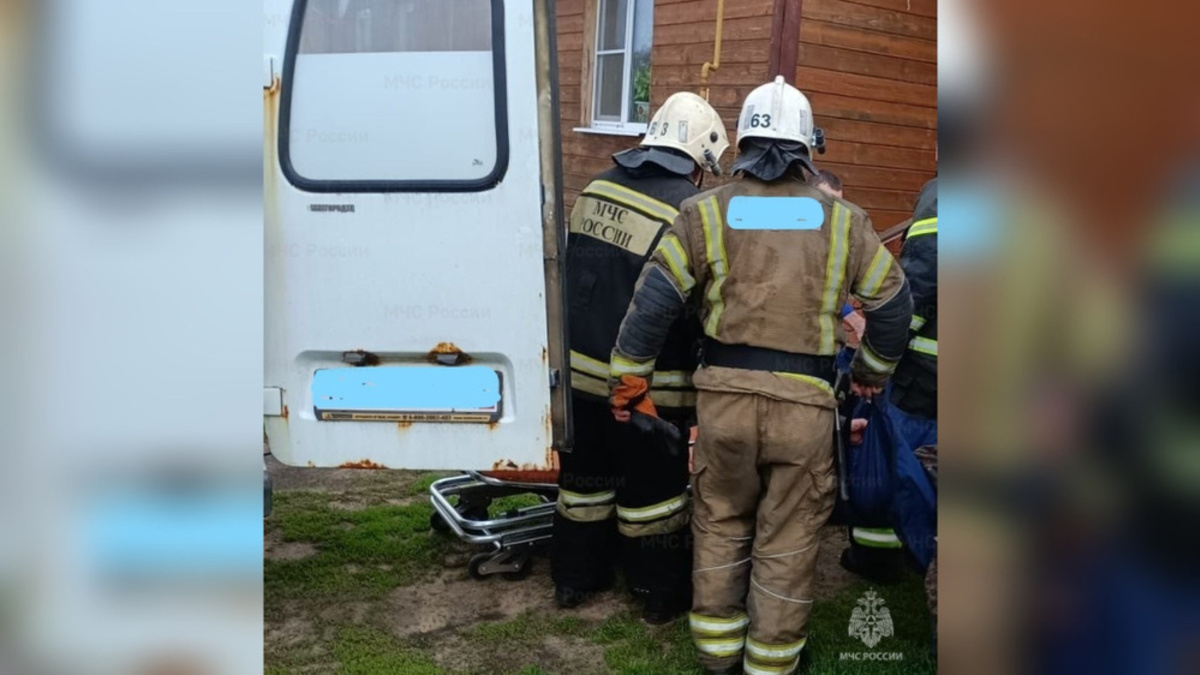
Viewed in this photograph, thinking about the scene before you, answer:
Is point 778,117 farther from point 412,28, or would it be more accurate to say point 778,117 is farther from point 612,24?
point 612,24

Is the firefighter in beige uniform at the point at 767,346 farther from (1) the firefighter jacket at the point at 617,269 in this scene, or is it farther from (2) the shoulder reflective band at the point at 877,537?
(2) the shoulder reflective band at the point at 877,537

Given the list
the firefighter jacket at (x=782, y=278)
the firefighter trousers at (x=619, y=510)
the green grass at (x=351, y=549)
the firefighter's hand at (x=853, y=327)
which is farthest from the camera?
the green grass at (x=351, y=549)

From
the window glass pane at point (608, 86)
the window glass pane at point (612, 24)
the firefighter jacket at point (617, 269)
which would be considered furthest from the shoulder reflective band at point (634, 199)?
the window glass pane at point (612, 24)

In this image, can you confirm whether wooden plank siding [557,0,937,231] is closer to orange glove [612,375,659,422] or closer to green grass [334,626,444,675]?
orange glove [612,375,659,422]

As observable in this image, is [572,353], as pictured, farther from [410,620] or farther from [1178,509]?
[1178,509]

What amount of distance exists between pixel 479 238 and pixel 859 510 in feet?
5.84

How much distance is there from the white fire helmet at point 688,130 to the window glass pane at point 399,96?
93 cm

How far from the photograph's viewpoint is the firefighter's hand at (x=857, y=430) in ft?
12.1

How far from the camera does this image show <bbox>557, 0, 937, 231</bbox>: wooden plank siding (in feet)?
22.4

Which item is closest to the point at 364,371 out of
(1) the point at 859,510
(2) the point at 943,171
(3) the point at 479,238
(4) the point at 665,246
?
(3) the point at 479,238

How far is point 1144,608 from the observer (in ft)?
3.35

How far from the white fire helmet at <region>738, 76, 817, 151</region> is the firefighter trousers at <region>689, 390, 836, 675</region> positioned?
0.85 m

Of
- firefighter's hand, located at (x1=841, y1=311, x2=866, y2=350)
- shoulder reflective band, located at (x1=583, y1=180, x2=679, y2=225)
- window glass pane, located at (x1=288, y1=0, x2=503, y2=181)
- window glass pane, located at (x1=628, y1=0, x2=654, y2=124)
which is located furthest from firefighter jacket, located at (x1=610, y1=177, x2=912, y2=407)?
window glass pane, located at (x1=628, y1=0, x2=654, y2=124)

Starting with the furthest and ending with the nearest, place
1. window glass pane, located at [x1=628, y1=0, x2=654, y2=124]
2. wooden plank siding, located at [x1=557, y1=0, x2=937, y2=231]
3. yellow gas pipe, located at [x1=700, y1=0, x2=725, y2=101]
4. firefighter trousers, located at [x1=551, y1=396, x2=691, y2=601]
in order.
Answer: window glass pane, located at [x1=628, y1=0, x2=654, y2=124]
yellow gas pipe, located at [x1=700, y1=0, x2=725, y2=101]
wooden plank siding, located at [x1=557, y1=0, x2=937, y2=231]
firefighter trousers, located at [x1=551, y1=396, x2=691, y2=601]
